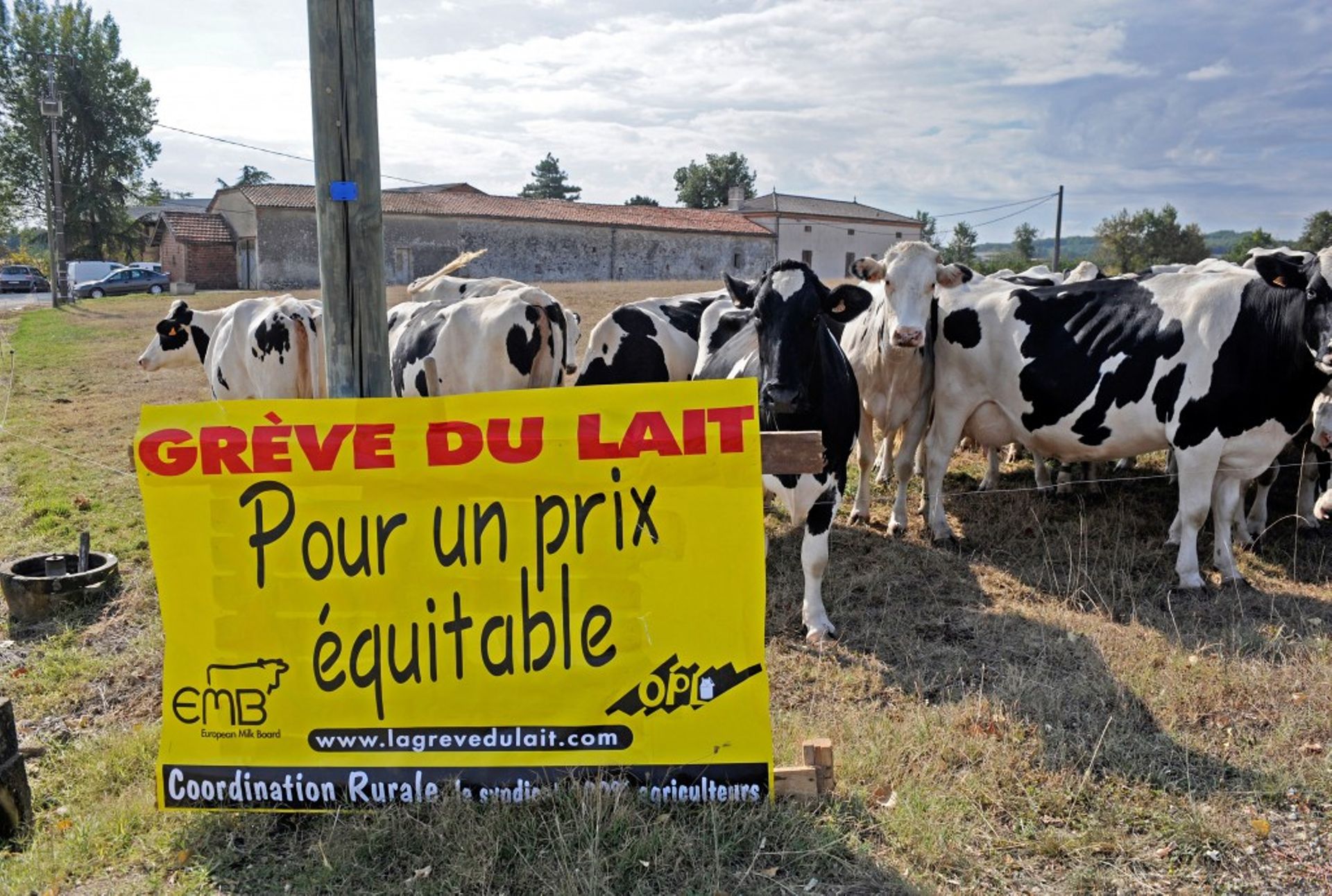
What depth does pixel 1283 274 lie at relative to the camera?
19.2 feet

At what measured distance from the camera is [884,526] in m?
7.75

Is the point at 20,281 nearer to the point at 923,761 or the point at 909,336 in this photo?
the point at 909,336

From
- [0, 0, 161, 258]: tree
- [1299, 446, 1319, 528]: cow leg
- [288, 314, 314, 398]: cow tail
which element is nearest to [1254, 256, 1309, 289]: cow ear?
[1299, 446, 1319, 528]: cow leg

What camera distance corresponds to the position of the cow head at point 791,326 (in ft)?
16.5

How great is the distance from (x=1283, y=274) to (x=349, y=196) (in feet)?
17.8

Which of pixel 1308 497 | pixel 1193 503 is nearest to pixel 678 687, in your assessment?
pixel 1193 503

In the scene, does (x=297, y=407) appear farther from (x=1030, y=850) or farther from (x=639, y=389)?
(x=1030, y=850)

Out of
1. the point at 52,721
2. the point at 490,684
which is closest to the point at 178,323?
the point at 52,721

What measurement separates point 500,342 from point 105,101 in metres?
59.0

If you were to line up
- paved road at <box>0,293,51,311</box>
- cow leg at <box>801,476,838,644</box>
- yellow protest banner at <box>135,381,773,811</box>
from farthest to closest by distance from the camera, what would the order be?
paved road at <box>0,293,51,311</box> < cow leg at <box>801,476,838,644</box> < yellow protest banner at <box>135,381,773,811</box>

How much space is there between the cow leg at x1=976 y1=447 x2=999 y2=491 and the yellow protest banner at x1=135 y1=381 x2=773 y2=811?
569 cm

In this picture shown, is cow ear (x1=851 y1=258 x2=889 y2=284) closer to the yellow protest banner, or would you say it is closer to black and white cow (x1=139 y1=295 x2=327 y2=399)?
the yellow protest banner

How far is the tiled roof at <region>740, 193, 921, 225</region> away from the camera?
202 feet

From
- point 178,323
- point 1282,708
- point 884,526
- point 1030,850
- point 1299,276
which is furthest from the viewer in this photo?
point 178,323
